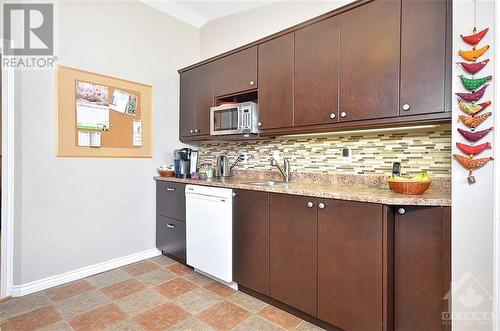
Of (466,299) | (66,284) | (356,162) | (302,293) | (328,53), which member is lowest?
(66,284)

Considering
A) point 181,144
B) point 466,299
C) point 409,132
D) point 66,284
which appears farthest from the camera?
point 181,144

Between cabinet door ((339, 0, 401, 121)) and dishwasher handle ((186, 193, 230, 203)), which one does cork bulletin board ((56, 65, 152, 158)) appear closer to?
dishwasher handle ((186, 193, 230, 203))

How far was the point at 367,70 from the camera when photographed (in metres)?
1.77

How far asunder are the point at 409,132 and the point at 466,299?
1081 millimetres

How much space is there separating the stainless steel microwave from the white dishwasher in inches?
23.5

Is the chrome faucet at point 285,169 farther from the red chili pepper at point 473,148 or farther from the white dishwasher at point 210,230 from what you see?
the red chili pepper at point 473,148

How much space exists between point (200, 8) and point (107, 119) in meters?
1.68

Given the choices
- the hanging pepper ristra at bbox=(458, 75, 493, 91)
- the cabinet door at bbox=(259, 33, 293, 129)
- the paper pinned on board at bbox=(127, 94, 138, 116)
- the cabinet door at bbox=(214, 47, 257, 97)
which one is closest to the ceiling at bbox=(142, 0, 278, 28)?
the cabinet door at bbox=(214, 47, 257, 97)

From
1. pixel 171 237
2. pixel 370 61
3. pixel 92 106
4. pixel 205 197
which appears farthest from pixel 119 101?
pixel 370 61

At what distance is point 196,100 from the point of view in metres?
2.98

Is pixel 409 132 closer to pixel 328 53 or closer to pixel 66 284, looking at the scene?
pixel 328 53

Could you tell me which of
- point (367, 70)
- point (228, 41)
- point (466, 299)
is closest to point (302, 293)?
point (466, 299)

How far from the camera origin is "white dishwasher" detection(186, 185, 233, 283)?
218 centimetres

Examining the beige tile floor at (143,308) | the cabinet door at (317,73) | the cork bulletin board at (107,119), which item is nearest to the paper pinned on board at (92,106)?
the cork bulletin board at (107,119)
